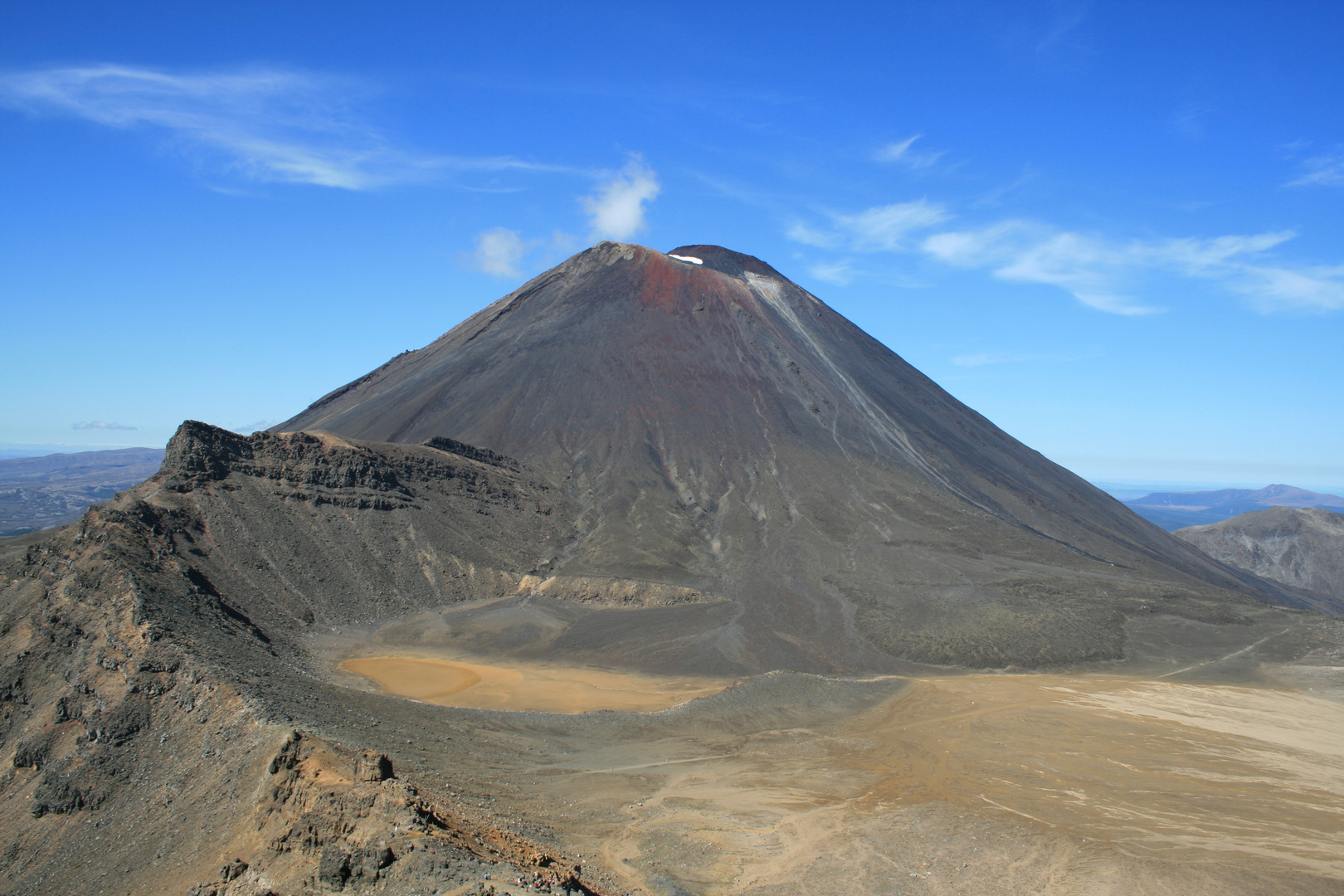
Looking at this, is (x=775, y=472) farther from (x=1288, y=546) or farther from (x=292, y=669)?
(x=1288, y=546)

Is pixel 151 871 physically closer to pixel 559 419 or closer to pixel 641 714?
pixel 641 714

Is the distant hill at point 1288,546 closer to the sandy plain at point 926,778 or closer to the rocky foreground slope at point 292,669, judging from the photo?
the rocky foreground slope at point 292,669

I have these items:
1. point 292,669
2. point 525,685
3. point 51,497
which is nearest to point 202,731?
point 292,669

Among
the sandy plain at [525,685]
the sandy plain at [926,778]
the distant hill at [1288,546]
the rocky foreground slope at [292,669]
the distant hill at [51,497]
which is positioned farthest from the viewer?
the distant hill at [51,497]

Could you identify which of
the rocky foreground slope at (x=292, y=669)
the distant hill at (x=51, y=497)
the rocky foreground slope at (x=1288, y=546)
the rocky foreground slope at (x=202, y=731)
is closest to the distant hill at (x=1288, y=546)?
the rocky foreground slope at (x=1288, y=546)

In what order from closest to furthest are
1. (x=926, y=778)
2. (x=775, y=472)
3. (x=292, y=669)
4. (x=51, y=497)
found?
1. (x=926, y=778)
2. (x=292, y=669)
3. (x=775, y=472)
4. (x=51, y=497)

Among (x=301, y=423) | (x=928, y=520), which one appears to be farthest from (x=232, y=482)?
(x=928, y=520)

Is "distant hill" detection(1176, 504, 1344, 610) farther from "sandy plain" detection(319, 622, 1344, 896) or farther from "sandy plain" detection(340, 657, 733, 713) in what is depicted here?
"sandy plain" detection(340, 657, 733, 713)
